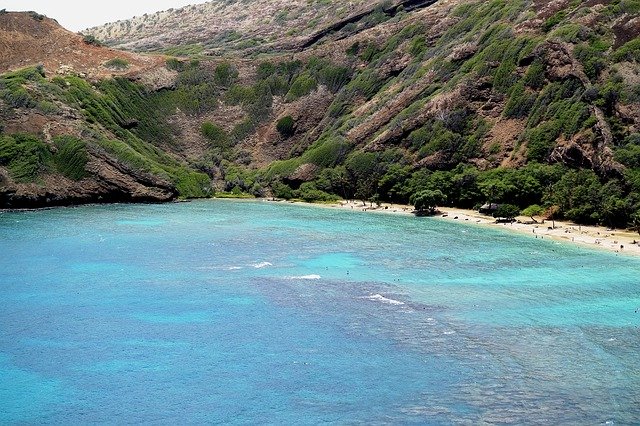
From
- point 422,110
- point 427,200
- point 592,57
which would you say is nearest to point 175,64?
point 422,110

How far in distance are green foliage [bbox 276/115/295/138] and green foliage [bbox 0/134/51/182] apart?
172 ft

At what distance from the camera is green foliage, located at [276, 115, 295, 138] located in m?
158

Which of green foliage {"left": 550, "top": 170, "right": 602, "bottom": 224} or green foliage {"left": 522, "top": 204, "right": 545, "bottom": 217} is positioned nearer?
green foliage {"left": 550, "top": 170, "right": 602, "bottom": 224}

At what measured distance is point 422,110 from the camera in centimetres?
12888

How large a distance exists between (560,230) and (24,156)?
84.5 meters

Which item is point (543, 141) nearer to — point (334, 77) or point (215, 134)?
point (334, 77)

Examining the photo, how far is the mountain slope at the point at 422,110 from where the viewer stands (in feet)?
334

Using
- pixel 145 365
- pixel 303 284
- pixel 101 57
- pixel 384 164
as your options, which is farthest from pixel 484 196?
pixel 101 57

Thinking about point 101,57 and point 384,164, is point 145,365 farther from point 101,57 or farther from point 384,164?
point 101,57

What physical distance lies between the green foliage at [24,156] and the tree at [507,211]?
239ft

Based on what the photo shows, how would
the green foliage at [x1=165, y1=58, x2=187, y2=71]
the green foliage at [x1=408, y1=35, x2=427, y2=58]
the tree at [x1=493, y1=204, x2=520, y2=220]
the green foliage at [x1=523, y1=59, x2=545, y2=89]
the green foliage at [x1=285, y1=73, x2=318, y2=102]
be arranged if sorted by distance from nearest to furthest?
the tree at [x1=493, y1=204, x2=520, y2=220]
the green foliage at [x1=523, y1=59, x2=545, y2=89]
the green foliage at [x1=408, y1=35, x2=427, y2=58]
the green foliage at [x1=285, y1=73, x2=318, y2=102]
the green foliage at [x1=165, y1=58, x2=187, y2=71]

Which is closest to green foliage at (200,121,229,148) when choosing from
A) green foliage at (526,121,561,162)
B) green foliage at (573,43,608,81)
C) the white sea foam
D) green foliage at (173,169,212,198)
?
green foliage at (173,169,212,198)

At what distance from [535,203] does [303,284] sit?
171ft

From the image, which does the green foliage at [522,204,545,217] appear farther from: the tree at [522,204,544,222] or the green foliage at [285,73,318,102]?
the green foliage at [285,73,318,102]
